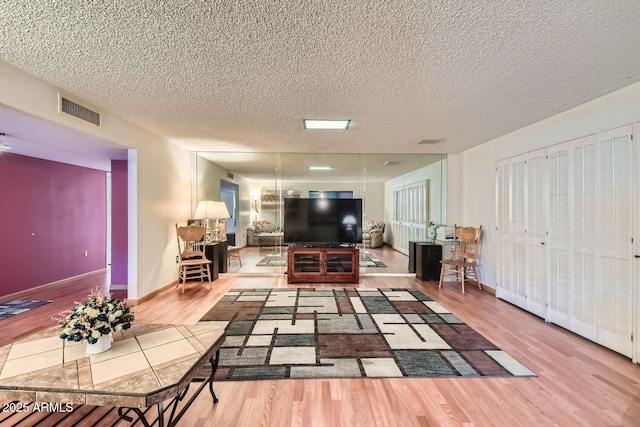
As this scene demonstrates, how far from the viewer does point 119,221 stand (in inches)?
186

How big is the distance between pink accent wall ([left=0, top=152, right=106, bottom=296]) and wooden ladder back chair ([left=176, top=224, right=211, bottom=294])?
87.1 inches

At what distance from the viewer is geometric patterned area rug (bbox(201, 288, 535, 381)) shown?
2246 mm

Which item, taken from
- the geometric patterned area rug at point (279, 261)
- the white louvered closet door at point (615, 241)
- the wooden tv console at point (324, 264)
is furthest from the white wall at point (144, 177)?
the white louvered closet door at point (615, 241)

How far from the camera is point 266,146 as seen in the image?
487cm

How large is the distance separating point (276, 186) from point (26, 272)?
437 centimetres

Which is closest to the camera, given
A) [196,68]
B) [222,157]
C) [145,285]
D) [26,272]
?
[196,68]

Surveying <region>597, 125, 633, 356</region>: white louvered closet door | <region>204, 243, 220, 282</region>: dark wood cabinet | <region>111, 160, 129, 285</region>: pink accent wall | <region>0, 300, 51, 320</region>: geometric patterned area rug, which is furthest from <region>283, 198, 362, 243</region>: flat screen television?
<region>0, 300, 51, 320</region>: geometric patterned area rug

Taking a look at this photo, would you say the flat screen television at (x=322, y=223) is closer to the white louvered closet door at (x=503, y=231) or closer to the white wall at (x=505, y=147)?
the white wall at (x=505, y=147)

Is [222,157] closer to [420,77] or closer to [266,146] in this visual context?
[266,146]

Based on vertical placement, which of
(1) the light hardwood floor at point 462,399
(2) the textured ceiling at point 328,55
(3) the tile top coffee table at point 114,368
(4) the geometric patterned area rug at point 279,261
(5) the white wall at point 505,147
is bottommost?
(1) the light hardwood floor at point 462,399

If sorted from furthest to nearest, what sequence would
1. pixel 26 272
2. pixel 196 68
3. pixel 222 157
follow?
1. pixel 222 157
2. pixel 26 272
3. pixel 196 68

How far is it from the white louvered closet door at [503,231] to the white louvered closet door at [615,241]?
1306 millimetres


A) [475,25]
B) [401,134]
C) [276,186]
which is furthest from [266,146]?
[475,25]

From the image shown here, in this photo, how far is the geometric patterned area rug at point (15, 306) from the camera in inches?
138
